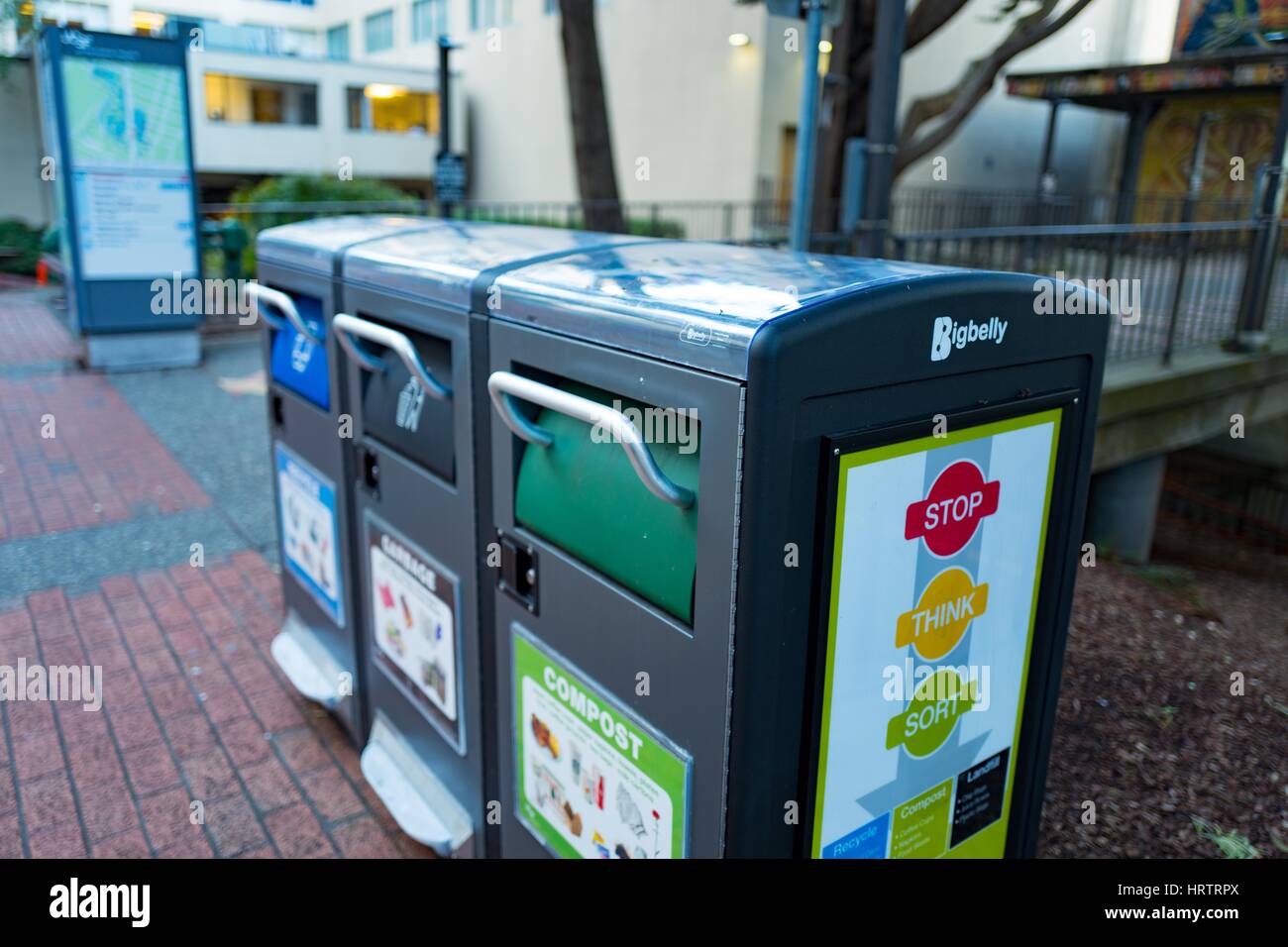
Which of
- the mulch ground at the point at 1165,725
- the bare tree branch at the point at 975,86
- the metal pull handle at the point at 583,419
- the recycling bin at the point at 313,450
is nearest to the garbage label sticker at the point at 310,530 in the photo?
the recycling bin at the point at 313,450

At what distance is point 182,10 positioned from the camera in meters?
39.0

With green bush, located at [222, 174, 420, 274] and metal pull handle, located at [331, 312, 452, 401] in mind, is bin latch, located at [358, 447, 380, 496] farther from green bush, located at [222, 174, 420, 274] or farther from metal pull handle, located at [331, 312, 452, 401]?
green bush, located at [222, 174, 420, 274]

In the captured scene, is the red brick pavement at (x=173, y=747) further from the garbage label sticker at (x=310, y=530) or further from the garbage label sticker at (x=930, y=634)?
the garbage label sticker at (x=930, y=634)

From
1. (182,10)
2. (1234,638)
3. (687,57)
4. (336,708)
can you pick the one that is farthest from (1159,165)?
(182,10)

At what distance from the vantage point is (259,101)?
32469 mm

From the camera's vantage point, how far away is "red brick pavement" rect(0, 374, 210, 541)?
5.91 meters

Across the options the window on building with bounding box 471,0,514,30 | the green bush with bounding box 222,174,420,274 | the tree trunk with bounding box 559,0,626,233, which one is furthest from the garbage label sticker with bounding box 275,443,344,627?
the window on building with bounding box 471,0,514,30

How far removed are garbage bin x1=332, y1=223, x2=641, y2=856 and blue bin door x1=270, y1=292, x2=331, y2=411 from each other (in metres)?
0.28

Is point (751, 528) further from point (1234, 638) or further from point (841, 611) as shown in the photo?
point (1234, 638)

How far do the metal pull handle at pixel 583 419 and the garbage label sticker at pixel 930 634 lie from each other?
0.31 metres

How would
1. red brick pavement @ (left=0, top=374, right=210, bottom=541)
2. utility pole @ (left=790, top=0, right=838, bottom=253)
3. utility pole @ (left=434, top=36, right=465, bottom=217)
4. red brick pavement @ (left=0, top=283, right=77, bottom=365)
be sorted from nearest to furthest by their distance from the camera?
1. utility pole @ (left=790, top=0, right=838, bottom=253)
2. red brick pavement @ (left=0, top=374, right=210, bottom=541)
3. utility pole @ (left=434, top=36, right=465, bottom=217)
4. red brick pavement @ (left=0, top=283, right=77, bottom=365)

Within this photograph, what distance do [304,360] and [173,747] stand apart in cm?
151

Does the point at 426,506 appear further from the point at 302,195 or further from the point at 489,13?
the point at 489,13
